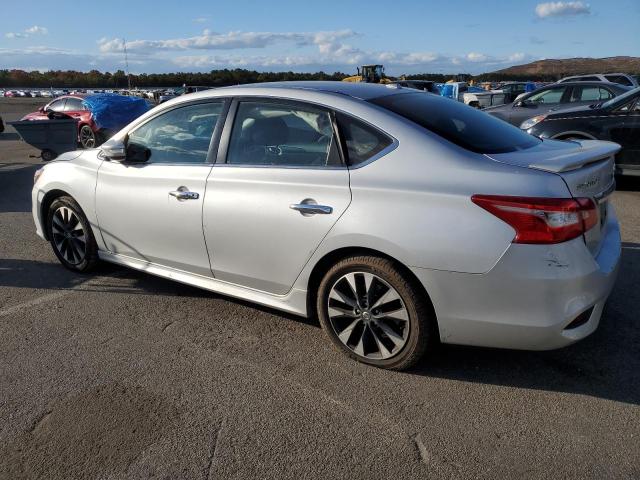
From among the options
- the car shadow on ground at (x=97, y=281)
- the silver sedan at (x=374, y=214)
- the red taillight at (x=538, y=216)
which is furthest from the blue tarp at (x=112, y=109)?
the red taillight at (x=538, y=216)

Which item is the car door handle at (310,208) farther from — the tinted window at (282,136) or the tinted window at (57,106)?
the tinted window at (57,106)

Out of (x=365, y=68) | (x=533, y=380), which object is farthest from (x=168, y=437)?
(x=365, y=68)

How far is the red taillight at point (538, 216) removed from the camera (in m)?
2.68

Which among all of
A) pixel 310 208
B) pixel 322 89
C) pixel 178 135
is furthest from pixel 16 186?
pixel 310 208

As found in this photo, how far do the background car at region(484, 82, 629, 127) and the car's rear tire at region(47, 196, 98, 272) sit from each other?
30.9ft

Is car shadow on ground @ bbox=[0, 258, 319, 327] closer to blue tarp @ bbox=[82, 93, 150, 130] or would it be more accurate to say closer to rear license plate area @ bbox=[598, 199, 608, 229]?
rear license plate area @ bbox=[598, 199, 608, 229]

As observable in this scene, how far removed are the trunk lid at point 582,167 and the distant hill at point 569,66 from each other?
86.2 meters

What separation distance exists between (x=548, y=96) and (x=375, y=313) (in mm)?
11048

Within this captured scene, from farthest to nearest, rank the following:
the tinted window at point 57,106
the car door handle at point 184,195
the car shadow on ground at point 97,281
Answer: the tinted window at point 57,106 → the car shadow on ground at point 97,281 → the car door handle at point 184,195

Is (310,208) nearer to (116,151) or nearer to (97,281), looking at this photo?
(116,151)

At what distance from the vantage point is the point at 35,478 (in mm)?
2463

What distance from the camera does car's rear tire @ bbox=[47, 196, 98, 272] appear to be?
477 cm

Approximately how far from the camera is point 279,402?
9.77ft

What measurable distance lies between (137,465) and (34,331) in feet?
6.25
